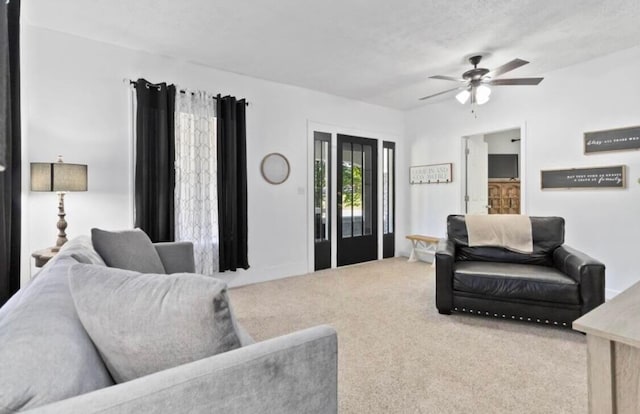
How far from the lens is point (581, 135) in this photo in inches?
144

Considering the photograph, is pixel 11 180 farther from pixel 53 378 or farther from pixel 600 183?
pixel 600 183

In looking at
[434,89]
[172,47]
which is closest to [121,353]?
[172,47]

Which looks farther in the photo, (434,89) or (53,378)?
(434,89)

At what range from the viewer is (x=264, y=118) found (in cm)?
421

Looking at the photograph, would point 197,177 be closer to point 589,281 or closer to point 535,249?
point 535,249

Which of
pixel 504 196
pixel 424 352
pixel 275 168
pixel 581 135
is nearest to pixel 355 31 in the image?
pixel 275 168

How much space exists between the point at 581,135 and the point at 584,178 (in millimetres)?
488

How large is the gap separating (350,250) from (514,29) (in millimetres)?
3382

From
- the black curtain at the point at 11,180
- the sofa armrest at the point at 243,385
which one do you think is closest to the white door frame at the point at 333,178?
the black curtain at the point at 11,180

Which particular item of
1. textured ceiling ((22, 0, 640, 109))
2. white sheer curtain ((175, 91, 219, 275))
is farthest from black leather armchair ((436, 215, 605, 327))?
white sheer curtain ((175, 91, 219, 275))

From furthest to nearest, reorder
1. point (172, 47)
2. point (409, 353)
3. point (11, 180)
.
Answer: point (172, 47) < point (409, 353) < point (11, 180)

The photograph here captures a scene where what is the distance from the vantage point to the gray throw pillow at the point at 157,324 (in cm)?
83

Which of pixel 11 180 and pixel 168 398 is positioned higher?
pixel 11 180

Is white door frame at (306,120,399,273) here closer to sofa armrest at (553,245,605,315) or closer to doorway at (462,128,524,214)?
doorway at (462,128,524,214)
